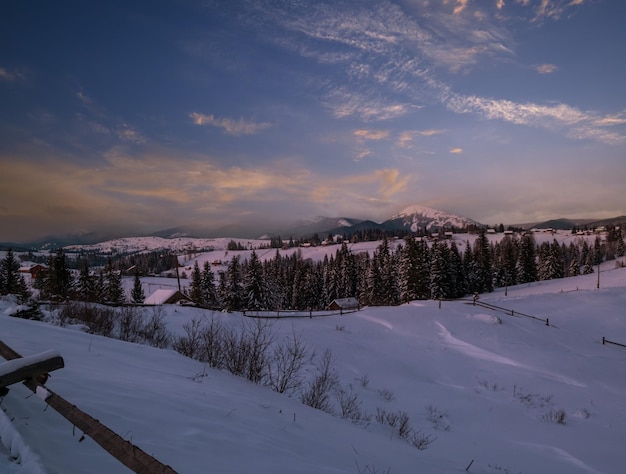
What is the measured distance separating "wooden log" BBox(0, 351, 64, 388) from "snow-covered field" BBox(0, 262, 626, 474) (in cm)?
27

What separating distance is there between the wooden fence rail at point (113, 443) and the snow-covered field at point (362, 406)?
27 cm

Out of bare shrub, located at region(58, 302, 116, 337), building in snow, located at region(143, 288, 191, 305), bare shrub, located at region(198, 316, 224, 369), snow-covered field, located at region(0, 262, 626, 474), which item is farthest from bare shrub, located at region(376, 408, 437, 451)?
building in snow, located at region(143, 288, 191, 305)

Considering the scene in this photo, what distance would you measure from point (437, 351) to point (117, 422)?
60.6 feet

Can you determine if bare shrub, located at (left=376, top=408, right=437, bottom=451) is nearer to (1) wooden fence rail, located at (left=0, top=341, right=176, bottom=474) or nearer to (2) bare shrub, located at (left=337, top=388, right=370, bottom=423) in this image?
(2) bare shrub, located at (left=337, top=388, right=370, bottom=423)

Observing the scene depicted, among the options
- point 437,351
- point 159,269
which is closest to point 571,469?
point 437,351

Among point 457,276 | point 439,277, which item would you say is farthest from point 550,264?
point 439,277

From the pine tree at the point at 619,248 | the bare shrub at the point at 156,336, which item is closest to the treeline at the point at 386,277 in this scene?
the bare shrub at the point at 156,336

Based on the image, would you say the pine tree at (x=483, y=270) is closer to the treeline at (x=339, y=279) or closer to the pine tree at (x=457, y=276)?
the treeline at (x=339, y=279)

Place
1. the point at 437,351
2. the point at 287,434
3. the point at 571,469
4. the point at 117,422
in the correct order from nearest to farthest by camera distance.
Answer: the point at 117,422, the point at 287,434, the point at 571,469, the point at 437,351

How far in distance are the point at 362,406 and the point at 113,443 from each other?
910 cm

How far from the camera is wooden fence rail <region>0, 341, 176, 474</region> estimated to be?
1.89m

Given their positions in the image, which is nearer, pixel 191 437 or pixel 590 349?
pixel 191 437

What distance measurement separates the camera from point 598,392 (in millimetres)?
13688

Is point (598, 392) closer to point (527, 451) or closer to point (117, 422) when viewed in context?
point (527, 451)
